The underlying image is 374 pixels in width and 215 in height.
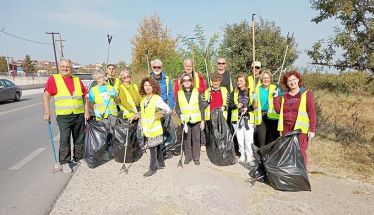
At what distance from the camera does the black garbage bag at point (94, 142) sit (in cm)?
501

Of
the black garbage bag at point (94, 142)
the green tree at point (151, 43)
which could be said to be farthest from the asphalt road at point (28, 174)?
the green tree at point (151, 43)

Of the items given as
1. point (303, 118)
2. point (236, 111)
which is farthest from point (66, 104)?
point (303, 118)

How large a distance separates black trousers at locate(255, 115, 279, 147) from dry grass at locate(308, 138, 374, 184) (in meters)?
0.84

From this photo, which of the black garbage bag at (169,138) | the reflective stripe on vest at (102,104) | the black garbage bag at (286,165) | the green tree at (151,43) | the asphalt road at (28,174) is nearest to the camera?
the asphalt road at (28,174)

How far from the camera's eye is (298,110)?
4168 mm

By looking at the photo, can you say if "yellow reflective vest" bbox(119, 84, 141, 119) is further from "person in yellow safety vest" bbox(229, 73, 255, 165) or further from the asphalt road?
"person in yellow safety vest" bbox(229, 73, 255, 165)

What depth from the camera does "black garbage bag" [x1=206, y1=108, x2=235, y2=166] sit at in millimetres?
5059

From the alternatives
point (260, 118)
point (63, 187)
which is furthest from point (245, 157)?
point (63, 187)

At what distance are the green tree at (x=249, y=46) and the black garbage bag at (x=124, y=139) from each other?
26.5 ft

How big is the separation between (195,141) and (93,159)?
1.76m

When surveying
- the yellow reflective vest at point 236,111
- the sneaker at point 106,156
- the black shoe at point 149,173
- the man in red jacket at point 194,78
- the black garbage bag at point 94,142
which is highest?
the man in red jacket at point 194,78

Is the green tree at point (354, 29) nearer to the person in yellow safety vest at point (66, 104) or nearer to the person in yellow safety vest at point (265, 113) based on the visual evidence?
the person in yellow safety vest at point (265, 113)

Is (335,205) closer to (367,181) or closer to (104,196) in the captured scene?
(367,181)

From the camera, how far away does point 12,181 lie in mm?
4582
